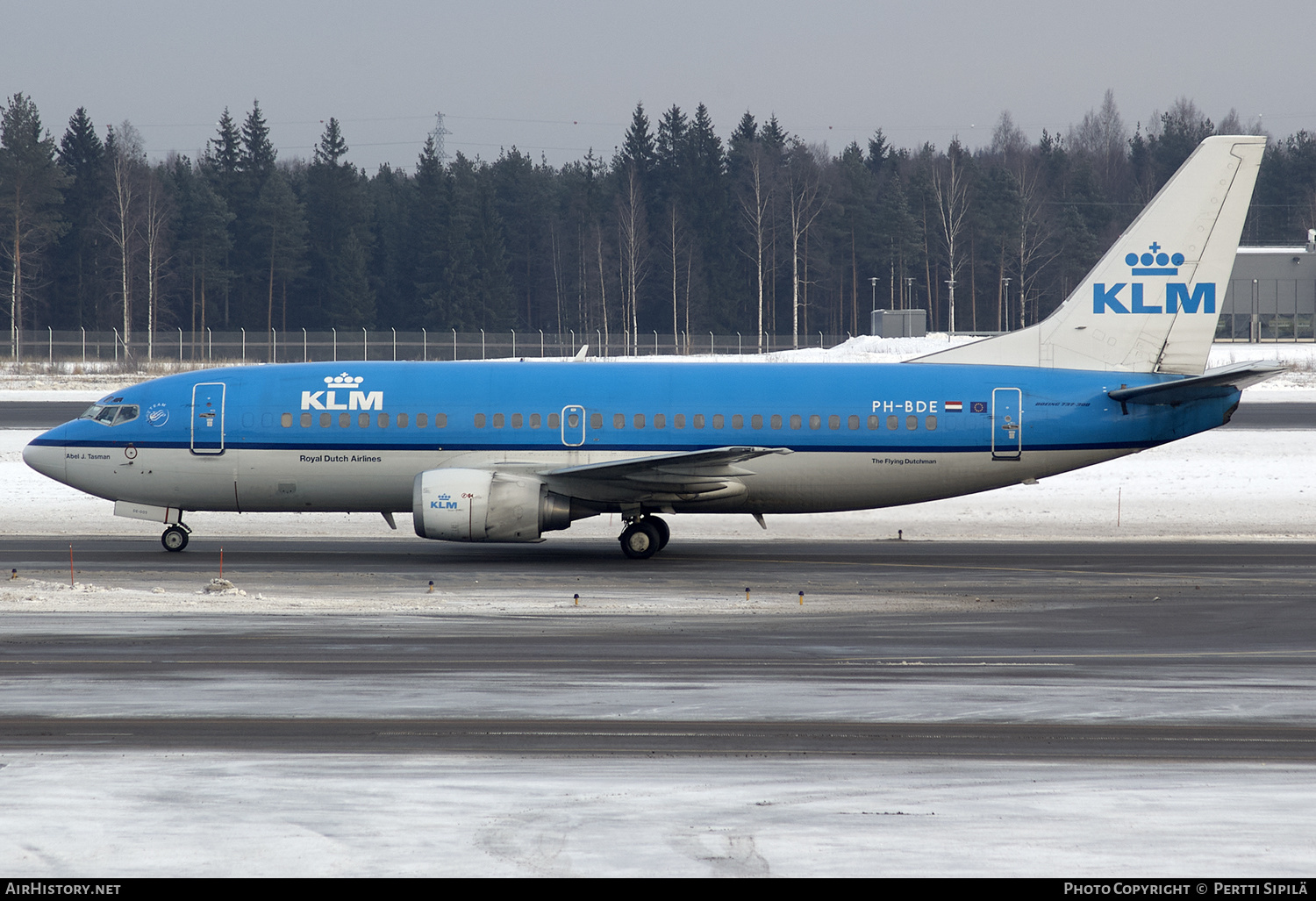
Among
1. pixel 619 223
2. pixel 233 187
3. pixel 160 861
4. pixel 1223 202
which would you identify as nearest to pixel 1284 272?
pixel 619 223

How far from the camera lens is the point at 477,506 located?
25188 millimetres

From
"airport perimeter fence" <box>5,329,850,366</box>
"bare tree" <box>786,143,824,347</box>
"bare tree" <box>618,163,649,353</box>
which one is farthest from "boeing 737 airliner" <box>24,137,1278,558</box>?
"bare tree" <box>786,143,824,347</box>

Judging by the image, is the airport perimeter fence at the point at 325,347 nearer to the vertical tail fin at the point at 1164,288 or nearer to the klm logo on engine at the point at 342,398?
the klm logo on engine at the point at 342,398

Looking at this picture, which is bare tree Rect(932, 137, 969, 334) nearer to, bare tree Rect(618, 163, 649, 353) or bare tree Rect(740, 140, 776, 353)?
bare tree Rect(740, 140, 776, 353)

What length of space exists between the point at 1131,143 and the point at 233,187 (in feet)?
364

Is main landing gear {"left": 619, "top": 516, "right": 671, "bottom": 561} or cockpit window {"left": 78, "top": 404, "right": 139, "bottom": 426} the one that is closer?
main landing gear {"left": 619, "top": 516, "right": 671, "bottom": 561}

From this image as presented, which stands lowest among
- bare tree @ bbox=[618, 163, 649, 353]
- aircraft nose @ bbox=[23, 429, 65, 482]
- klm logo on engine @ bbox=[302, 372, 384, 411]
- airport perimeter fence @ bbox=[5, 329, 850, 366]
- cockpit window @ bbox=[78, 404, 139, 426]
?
aircraft nose @ bbox=[23, 429, 65, 482]

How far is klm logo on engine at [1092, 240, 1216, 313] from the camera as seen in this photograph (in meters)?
27.2

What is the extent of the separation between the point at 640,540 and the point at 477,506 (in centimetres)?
367

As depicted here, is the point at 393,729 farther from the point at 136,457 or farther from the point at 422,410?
the point at 136,457

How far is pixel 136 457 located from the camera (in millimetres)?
26922

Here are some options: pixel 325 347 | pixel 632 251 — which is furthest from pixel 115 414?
pixel 632 251

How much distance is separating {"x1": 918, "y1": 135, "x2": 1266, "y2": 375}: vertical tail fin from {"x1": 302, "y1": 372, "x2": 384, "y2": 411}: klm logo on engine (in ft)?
43.5

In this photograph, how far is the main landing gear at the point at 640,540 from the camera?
1057 inches
